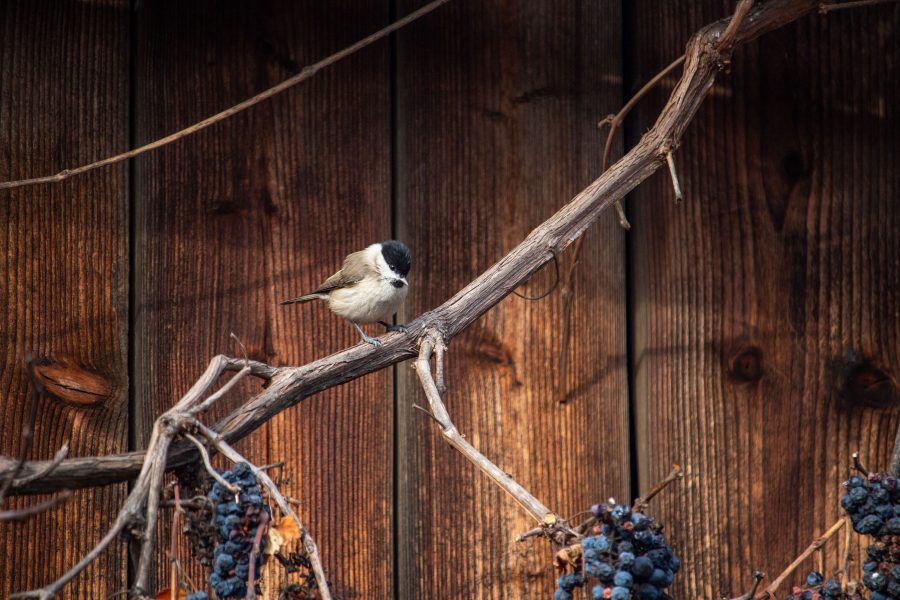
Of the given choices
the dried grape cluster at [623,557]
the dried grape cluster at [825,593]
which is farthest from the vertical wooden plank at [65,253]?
the dried grape cluster at [825,593]

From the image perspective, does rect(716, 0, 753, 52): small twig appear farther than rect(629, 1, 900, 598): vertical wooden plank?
No

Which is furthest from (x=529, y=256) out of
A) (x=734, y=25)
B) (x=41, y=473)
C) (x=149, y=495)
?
(x=41, y=473)

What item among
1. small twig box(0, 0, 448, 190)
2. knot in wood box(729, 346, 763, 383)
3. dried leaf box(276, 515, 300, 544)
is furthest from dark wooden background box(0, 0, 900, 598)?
dried leaf box(276, 515, 300, 544)

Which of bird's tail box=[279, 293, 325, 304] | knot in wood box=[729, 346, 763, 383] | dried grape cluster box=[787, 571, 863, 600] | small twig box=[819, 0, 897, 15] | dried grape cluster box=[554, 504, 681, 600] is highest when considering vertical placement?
small twig box=[819, 0, 897, 15]

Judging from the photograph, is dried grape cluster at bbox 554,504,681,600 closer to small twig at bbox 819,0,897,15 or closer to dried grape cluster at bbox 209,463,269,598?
dried grape cluster at bbox 209,463,269,598

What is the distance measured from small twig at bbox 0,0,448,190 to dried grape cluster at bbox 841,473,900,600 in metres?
1.45

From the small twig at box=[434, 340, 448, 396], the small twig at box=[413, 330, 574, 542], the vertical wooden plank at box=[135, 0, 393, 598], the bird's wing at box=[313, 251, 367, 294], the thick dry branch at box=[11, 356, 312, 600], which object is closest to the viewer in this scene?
the thick dry branch at box=[11, 356, 312, 600]

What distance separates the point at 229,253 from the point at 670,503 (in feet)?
4.31

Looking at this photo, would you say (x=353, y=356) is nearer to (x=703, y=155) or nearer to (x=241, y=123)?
(x=241, y=123)

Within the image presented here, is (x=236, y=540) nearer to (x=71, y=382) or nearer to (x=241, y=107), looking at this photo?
(x=71, y=382)

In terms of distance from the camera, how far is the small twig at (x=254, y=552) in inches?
57.2

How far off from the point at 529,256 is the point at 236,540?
0.90 m

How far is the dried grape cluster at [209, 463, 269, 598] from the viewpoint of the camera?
5.02 feet

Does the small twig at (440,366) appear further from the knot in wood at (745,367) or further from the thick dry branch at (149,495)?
the knot in wood at (745,367)
